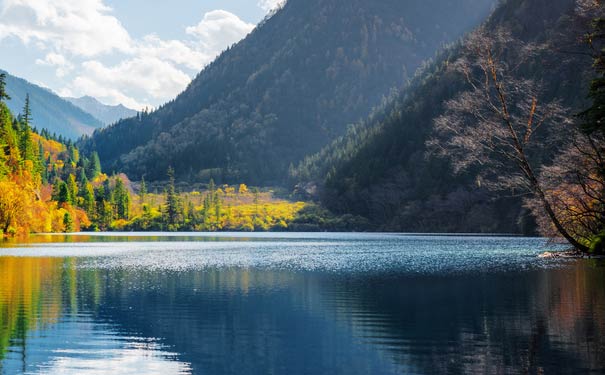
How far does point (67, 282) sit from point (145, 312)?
16498 millimetres

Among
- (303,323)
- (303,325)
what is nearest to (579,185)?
(303,323)

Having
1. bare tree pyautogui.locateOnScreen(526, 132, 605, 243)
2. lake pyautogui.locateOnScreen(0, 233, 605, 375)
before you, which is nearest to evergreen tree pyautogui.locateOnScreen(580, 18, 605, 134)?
bare tree pyautogui.locateOnScreen(526, 132, 605, 243)

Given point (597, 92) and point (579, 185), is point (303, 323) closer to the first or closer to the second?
point (597, 92)

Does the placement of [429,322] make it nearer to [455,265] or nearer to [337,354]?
[337,354]

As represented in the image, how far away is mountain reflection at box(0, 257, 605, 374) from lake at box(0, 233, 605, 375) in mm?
61

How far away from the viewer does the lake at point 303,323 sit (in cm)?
2111

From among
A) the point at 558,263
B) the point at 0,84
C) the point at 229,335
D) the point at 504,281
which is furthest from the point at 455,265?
the point at 0,84

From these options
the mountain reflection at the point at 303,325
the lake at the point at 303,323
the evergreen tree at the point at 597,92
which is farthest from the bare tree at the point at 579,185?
the mountain reflection at the point at 303,325

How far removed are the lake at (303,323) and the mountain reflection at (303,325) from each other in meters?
0.06

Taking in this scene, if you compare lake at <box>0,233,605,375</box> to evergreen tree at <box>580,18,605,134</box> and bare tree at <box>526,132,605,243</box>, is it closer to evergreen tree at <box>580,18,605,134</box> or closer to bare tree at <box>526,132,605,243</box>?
bare tree at <box>526,132,605,243</box>

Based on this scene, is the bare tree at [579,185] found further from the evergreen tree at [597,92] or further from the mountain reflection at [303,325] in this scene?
the mountain reflection at [303,325]

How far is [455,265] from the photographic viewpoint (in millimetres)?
65625

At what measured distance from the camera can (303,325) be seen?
29.0 m

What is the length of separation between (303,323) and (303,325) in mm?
547
